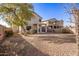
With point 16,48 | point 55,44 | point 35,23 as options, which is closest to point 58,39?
point 55,44

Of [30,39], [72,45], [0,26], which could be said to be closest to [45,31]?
[30,39]

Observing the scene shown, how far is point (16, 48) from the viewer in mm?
2680

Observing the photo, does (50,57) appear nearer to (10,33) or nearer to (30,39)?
(30,39)

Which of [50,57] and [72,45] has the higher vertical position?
[72,45]

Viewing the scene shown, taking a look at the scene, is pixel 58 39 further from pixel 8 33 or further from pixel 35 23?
pixel 8 33

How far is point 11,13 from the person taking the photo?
269 cm

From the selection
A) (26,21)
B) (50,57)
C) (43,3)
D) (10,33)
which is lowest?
(50,57)

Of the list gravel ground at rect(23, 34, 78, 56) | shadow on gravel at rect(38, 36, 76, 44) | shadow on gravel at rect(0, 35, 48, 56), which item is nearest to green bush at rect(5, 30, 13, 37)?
shadow on gravel at rect(0, 35, 48, 56)

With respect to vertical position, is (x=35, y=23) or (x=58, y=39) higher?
(x=35, y=23)

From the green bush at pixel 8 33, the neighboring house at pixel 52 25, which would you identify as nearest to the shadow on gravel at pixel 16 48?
the green bush at pixel 8 33

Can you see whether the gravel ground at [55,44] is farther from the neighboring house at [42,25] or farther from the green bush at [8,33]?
the green bush at [8,33]

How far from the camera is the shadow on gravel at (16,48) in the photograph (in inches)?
105

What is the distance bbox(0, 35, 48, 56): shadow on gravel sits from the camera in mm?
2670

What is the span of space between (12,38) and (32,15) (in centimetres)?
43
